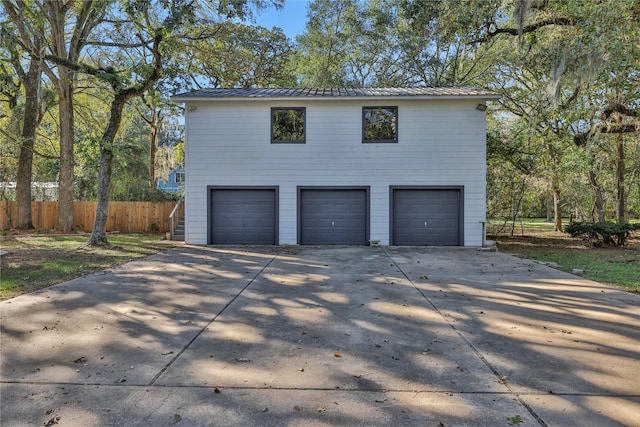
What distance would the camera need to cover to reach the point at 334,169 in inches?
486

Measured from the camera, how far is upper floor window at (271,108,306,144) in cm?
1244

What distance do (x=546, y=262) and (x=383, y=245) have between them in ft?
14.6

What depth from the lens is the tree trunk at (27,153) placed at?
15703mm

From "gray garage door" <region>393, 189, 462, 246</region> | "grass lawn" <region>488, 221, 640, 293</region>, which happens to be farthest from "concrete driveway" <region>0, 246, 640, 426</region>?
"gray garage door" <region>393, 189, 462, 246</region>

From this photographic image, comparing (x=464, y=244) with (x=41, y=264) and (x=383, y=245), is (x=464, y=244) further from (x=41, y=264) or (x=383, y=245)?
(x=41, y=264)

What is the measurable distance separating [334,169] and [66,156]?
10.7 meters

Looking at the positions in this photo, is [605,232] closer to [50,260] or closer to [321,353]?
[321,353]

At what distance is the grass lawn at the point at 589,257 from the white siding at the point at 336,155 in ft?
6.33

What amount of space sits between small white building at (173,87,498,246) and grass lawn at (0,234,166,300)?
99.6 inches

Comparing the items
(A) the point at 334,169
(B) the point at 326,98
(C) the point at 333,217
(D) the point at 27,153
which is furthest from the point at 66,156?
(C) the point at 333,217

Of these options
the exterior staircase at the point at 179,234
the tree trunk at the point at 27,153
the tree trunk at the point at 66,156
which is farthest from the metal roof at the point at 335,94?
the tree trunk at the point at 27,153

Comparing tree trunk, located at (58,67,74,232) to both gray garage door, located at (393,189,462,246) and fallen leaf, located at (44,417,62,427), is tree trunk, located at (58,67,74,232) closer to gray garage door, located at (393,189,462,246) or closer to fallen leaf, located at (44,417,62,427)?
gray garage door, located at (393,189,462,246)

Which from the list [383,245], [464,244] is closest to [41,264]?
[383,245]

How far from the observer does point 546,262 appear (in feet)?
30.4
